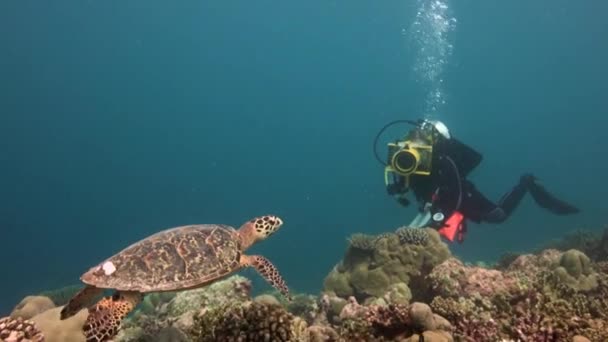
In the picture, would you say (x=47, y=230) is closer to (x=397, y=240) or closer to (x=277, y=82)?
(x=277, y=82)

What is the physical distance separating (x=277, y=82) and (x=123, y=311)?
156798 millimetres

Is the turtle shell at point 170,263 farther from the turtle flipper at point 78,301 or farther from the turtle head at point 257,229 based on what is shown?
the turtle head at point 257,229

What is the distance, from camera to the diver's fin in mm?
13961

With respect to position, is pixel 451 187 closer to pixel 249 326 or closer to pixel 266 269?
pixel 266 269

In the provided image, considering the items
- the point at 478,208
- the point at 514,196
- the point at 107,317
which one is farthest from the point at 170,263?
the point at 514,196

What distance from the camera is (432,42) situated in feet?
302

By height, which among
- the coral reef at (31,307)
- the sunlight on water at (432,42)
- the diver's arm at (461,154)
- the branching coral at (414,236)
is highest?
the sunlight on water at (432,42)

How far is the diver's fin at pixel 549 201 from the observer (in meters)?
14.0

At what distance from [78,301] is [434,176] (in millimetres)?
8260

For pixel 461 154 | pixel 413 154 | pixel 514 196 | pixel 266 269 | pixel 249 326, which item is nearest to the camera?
pixel 249 326

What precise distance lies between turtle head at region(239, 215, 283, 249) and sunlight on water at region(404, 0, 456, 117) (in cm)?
7434

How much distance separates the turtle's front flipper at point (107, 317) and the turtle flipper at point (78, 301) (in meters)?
0.20

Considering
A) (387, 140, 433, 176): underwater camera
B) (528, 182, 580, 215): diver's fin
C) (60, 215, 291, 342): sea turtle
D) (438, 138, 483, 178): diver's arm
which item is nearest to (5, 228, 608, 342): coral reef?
(60, 215, 291, 342): sea turtle

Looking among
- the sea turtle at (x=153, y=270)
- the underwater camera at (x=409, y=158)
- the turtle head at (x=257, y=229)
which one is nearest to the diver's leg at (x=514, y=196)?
the underwater camera at (x=409, y=158)
